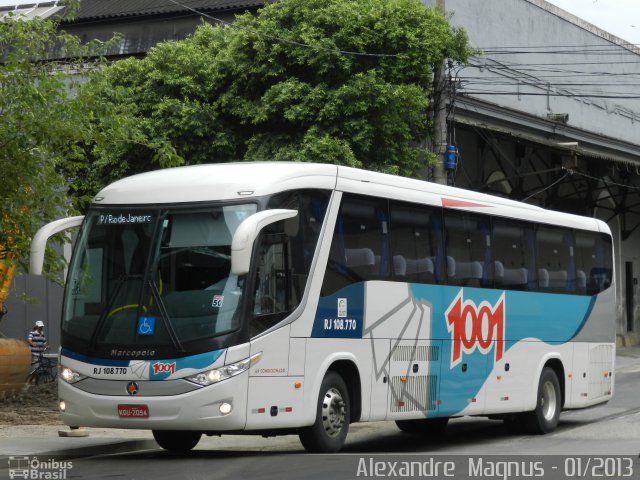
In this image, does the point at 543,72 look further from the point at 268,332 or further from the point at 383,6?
the point at 268,332

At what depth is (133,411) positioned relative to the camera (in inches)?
481

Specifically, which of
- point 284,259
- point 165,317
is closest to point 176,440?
point 165,317

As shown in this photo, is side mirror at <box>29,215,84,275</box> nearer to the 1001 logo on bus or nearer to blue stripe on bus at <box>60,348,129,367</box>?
blue stripe on bus at <box>60,348,129,367</box>

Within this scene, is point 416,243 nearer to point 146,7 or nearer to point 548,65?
point 146,7

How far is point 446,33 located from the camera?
25.2 meters

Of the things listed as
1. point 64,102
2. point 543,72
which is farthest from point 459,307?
point 543,72

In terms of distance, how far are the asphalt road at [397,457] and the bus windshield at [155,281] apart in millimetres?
1457

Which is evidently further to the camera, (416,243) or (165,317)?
(416,243)

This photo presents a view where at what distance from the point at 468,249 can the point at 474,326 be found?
3.61 ft

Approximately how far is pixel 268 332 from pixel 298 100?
13.3 meters

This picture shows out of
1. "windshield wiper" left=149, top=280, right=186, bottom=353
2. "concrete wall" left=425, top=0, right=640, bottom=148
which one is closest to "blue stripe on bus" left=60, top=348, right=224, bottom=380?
"windshield wiper" left=149, top=280, right=186, bottom=353

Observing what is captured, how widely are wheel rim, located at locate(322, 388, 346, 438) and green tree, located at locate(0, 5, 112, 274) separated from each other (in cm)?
628

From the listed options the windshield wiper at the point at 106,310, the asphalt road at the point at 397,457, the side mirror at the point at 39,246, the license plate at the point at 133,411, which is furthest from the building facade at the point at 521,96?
the license plate at the point at 133,411

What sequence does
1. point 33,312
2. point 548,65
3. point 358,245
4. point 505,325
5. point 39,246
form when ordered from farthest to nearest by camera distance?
1. point 548,65
2. point 33,312
3. point 505,325
4. point 358,245
5. point 39,246
